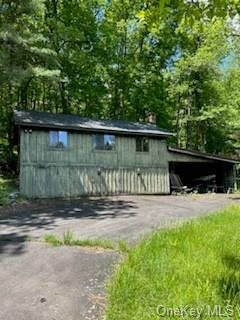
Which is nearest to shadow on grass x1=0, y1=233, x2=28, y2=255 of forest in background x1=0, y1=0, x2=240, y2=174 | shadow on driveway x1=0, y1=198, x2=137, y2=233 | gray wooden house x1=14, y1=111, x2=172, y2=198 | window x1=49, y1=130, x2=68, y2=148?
shadow on driveway x1=0, y1=198, x2=137, y2=233

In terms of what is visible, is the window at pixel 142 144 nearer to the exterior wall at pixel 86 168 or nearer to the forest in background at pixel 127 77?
the exterior wall at pixel 86 168

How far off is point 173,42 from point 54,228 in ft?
88.9

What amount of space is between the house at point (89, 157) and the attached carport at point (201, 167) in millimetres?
95

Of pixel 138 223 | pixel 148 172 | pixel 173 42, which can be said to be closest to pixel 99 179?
pixel 148 172

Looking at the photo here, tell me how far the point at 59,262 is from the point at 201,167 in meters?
22.5

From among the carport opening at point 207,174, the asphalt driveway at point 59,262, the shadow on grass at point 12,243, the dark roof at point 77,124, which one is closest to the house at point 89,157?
the dark roof at point 77,124

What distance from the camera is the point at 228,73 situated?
34594 mm

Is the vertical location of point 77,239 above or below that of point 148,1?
below

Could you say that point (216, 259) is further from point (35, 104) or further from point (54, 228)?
point (35, 104)

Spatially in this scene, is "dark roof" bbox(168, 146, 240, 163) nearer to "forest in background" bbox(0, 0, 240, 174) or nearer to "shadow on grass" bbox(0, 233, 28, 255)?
"forest in background" bbox(0, 0, 240, 174)

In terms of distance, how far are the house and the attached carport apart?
95 mm

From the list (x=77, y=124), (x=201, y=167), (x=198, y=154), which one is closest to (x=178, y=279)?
(x=77, y=124)

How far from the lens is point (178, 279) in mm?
5559

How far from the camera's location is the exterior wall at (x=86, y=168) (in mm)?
18234
